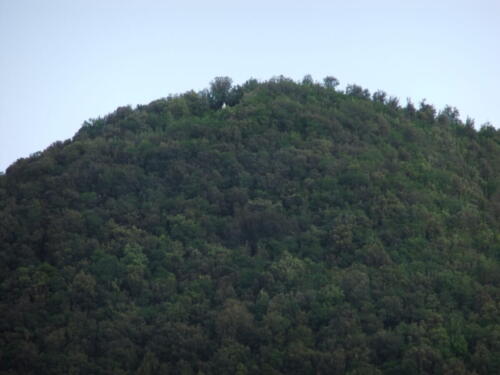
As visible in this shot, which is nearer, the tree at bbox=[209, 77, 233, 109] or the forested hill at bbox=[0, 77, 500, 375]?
the forested hill at bbox=[0, 77, 500, 375]

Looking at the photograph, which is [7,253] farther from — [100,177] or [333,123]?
[333,123]

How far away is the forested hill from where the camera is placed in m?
34.1

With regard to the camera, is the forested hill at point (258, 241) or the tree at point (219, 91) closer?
the forested hill at point (258, 241)

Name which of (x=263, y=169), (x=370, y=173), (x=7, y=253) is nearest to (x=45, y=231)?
(x=7, y=253)

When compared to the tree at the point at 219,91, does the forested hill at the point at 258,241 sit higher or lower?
lower

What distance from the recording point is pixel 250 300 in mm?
36906

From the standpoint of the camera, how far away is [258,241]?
40469 mm

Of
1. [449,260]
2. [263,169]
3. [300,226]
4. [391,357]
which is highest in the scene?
[263,169]

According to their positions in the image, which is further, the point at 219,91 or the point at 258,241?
the point at 219,91

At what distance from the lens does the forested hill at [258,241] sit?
1342 inches

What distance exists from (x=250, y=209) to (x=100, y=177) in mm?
6668

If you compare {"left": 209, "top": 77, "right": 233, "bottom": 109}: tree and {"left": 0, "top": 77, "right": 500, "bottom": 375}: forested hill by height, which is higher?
{"left": 209, "top": 77, "right": 233, "bottom": 109}: tree

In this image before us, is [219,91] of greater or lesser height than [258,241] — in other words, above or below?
above

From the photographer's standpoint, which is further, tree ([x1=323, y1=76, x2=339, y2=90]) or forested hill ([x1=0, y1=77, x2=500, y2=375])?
tree ([x1=323, y1=76, x2=339, y2=90])
